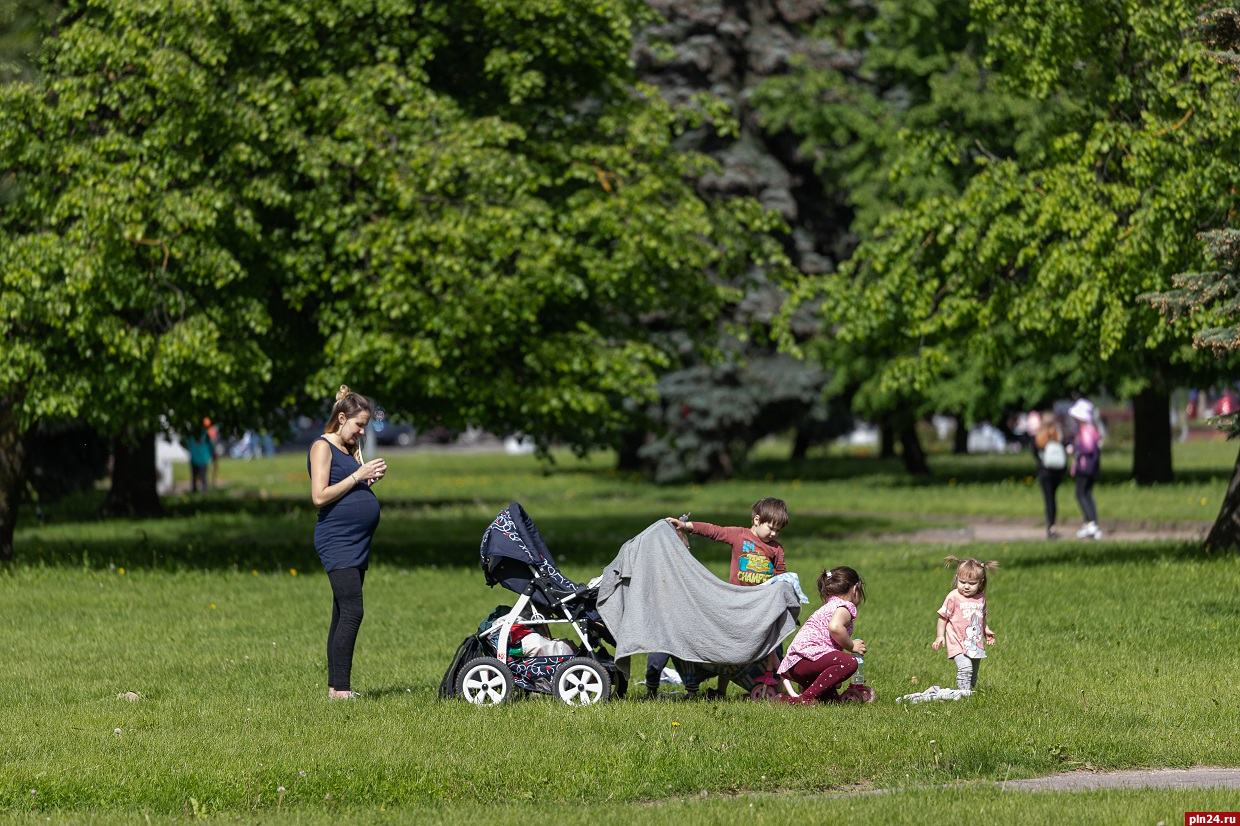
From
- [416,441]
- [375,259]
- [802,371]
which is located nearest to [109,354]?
[375,259]

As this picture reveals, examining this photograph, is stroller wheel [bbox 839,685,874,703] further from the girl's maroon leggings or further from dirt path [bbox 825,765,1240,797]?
dirt path [bbox 825,765,1240,797]

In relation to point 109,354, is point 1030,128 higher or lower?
higher

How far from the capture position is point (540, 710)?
8.54 metres

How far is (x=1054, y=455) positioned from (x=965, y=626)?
452 inches

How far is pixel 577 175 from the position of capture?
1759cm

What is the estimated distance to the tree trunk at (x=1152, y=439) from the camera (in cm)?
3044

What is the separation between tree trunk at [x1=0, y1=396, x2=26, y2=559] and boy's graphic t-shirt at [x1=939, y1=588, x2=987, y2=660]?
11.8 m

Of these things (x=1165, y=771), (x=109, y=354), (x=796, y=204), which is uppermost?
(x=796, y=204)

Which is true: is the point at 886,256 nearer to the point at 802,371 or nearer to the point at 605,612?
the point at 605,612

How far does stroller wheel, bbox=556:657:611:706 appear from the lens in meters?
8.95

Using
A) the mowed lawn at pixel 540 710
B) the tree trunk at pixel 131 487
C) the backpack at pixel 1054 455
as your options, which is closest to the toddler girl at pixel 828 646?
the mowed lawn at pixel 540 710

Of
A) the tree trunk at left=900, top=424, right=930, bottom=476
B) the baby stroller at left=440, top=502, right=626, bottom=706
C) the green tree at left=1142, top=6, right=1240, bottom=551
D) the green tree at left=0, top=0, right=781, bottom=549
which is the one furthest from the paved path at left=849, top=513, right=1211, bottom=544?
the tree trunk at left=900, top=424, right=930, bottom=476

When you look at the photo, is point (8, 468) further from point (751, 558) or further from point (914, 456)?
point (914, 456)

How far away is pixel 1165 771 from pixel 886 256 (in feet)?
30.1
